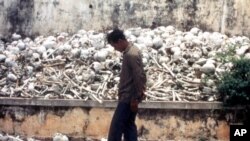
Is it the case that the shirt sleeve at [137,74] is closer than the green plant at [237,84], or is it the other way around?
the shirt sleeve at [137,74]

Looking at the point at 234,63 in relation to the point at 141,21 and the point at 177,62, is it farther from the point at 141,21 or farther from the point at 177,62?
the point at 141,21

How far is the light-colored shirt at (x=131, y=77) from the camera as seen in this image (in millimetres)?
6496

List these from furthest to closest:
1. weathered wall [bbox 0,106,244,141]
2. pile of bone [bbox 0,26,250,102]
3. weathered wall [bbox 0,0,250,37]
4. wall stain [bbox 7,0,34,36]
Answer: wall stain [bbox 7,0,34,36], weathered wall [bbox 0,0,250,37], pile of bone [bbox 0,26,250,102], weathered wall [bbox 0,106,244,141]

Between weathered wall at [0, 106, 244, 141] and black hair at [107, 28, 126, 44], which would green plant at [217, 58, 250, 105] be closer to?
weathered wall at [0, 106, 244, 141]

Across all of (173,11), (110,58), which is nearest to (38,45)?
(110,58)

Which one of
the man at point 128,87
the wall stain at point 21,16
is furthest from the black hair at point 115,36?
the wall stain at point 21,16

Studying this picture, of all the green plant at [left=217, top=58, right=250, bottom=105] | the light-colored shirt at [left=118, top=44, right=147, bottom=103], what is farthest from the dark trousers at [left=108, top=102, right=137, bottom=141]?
the green plant at [left=217, top=58, right=250, bottom=105]

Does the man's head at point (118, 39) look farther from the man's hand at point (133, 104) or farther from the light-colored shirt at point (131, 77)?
the man's hand at point (133, 104)

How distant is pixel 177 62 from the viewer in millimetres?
9492

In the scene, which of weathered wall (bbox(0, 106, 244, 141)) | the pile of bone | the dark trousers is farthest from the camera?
the pile of bone

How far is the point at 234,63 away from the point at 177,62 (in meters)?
1.30

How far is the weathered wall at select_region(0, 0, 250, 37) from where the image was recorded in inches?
437

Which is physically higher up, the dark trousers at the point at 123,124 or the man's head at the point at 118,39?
the man's head at the point at 118,39

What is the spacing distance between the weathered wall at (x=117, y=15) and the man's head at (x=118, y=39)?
4.84 metres
